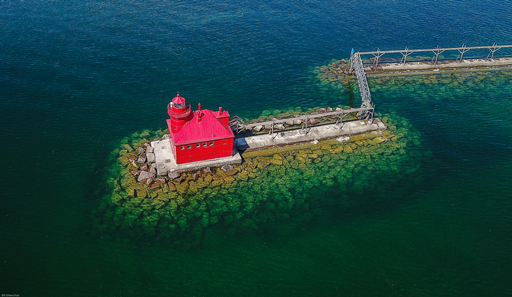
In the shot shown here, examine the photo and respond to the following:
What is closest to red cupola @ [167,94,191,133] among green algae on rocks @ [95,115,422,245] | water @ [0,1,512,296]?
green algae on rocks @ [95,115,422,245]

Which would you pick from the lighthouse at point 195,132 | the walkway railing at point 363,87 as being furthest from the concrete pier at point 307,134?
the lighthouse at point 195,132

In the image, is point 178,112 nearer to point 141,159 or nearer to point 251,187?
point 141,159

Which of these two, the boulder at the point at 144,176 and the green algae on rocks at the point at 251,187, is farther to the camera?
the boulder at the point at 144,176

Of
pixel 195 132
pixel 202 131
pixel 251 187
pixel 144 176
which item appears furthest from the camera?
pixel 251 187

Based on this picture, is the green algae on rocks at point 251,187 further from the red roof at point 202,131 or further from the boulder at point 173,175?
the red roof at point 202,131

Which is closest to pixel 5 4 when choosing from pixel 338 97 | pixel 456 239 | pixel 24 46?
pixel 24 46

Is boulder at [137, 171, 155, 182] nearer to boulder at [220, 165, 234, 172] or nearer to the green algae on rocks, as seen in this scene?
the green algae on rocks

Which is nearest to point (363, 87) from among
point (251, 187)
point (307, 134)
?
point (307, 134)
